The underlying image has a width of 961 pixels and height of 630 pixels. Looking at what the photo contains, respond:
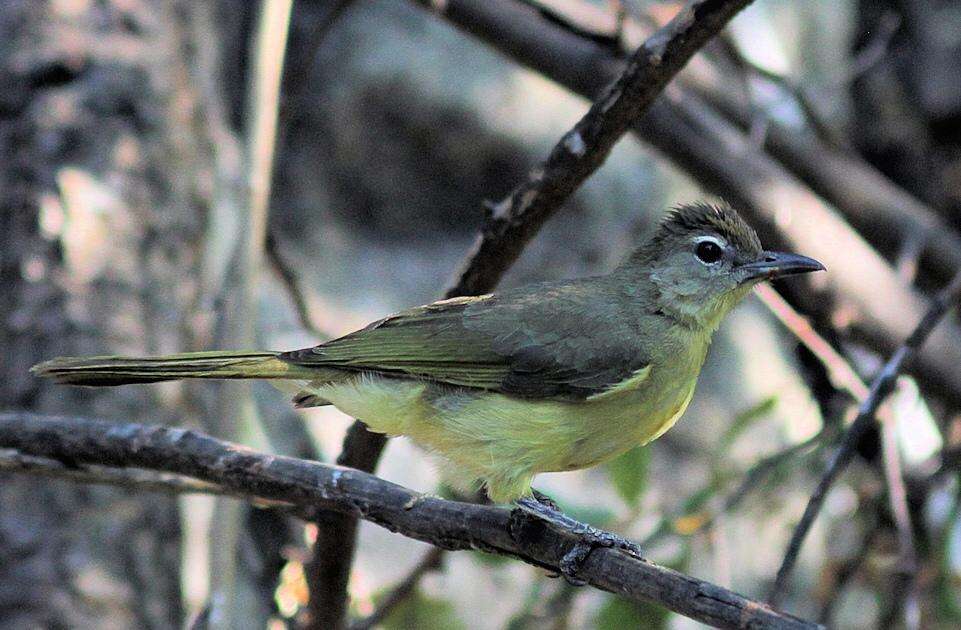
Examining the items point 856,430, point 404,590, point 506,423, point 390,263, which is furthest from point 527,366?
point 390,263

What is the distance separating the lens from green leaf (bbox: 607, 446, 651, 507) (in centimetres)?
415

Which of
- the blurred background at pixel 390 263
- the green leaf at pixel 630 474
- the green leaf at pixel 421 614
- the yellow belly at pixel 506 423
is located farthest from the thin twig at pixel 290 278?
the green leaf at pixel 630 474

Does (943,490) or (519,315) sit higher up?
(943,490)

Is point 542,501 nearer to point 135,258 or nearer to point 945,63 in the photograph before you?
point 135,258

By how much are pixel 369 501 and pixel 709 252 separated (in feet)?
5.28

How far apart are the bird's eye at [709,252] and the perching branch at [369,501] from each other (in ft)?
4.16

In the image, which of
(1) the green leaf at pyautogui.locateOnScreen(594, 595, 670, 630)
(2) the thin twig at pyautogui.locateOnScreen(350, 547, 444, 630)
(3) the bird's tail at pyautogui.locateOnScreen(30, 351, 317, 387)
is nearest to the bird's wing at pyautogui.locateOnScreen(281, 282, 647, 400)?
(3) the bird's tail at pyautogui.locateOnScreen(30, 351, 317, 387)

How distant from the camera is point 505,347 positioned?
3.32 m

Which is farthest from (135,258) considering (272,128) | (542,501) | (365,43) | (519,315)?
(365,43)

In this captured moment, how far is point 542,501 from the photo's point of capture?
3080mm

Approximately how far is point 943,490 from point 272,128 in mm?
3596

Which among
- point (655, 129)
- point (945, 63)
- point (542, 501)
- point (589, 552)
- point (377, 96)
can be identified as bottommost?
point (589, 552)

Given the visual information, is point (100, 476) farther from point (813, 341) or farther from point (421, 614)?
point (813, 341)

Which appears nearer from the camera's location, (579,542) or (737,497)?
(579,542)
